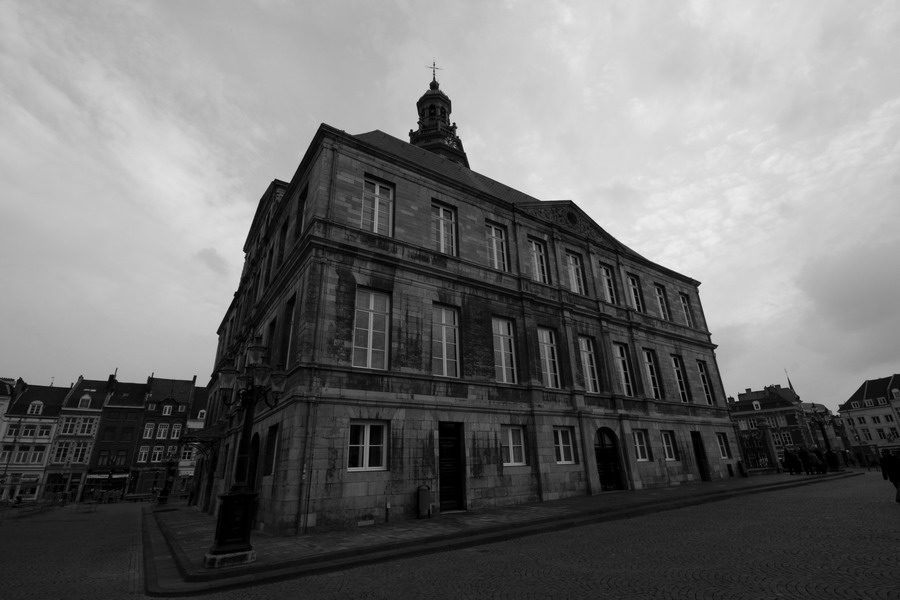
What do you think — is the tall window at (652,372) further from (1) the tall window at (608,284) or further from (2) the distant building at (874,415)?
(2) the distant building at (874,415)

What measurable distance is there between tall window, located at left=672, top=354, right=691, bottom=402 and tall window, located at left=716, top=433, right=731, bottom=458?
10.1 ft

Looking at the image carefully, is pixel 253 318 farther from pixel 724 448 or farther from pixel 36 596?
pixel 724 448

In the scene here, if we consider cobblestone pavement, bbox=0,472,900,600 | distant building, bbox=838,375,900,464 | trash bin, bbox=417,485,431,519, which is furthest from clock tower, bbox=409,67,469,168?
distant building, bbox=838,375,900,464

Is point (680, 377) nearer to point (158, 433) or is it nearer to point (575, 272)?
point (575, 272)

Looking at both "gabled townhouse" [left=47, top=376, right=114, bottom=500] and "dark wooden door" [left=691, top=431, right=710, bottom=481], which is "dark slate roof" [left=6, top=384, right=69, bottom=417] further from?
"dark wooden door" [left=691, top=431, right=710, bottom=481]

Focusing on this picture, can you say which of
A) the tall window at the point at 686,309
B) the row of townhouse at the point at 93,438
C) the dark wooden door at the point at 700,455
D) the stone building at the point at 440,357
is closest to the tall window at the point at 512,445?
the stone building at the point at 440,357

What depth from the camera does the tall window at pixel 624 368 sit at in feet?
71.1

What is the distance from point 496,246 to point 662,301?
44.9ft

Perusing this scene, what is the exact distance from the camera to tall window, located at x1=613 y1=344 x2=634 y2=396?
71.1 feet

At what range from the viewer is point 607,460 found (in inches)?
756

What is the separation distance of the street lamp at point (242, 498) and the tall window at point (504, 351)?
9130 mm

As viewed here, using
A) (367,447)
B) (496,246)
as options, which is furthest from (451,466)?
(496,246)

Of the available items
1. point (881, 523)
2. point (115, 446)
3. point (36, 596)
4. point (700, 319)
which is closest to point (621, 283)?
point (700, 319)

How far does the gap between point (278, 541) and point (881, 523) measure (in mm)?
12982
